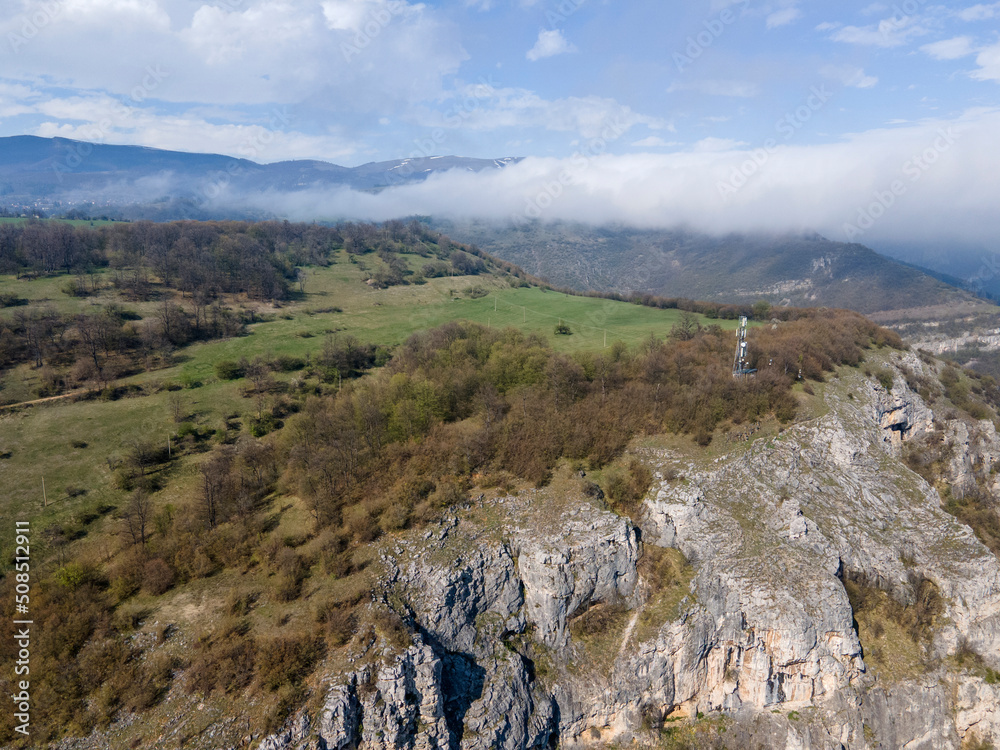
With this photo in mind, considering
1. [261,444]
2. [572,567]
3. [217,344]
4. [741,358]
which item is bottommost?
[572,567]

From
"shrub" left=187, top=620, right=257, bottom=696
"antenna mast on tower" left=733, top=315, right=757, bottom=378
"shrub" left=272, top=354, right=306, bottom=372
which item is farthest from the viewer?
"shrub" left=272, top=354, right=306, bottom=372

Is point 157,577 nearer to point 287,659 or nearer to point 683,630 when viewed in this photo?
point 287,659

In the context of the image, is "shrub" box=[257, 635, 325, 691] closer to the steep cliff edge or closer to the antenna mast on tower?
the steep cliff edge

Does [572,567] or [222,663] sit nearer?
[222,663]

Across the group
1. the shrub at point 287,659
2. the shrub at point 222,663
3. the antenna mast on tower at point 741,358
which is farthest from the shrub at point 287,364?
the antenna mast on tower at point 741,358

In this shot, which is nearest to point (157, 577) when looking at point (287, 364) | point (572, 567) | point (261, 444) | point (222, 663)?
point (222, 663)

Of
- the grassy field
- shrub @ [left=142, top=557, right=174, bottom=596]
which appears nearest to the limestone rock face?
shrub @ [left=142, top=557, right=174, bottom=596]

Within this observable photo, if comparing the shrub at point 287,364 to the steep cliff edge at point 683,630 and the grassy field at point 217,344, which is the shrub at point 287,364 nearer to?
the grassy field at point 217,344
